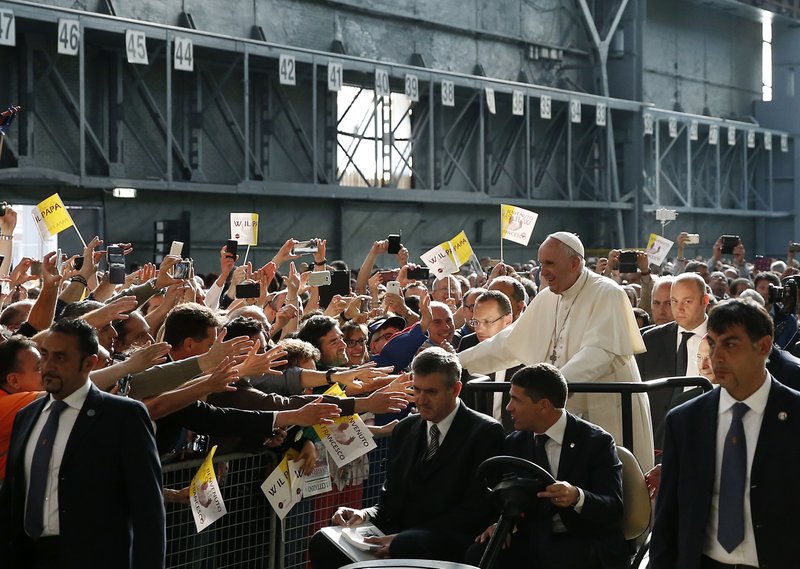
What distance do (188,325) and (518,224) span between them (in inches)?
392

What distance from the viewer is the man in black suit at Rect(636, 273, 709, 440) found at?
8.92 m

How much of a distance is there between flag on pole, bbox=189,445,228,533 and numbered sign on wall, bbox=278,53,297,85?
20.0 meters

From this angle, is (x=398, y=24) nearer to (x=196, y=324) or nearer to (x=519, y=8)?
(x=519, y=8)

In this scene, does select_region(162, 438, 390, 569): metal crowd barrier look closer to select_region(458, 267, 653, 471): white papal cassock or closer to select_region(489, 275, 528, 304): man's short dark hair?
select_region(458, 267, 653, 471): white papal cassock

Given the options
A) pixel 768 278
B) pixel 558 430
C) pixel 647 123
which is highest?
pixel 647 123

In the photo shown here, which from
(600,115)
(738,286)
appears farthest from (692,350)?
(600,115)

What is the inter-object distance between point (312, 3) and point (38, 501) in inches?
940

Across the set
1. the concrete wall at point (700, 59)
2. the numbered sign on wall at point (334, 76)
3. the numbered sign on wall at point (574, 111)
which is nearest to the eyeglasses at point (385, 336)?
the numbered sign on wall at point (334, 76)

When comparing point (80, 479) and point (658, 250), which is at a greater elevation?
point (658, 250)

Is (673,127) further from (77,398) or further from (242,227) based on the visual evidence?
(77,398)

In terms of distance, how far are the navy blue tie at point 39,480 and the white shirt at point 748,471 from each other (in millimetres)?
2628

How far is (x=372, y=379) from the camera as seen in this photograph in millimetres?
6867

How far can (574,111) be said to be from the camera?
3328cm

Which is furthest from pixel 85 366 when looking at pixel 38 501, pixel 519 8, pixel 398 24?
pixel 519 8
